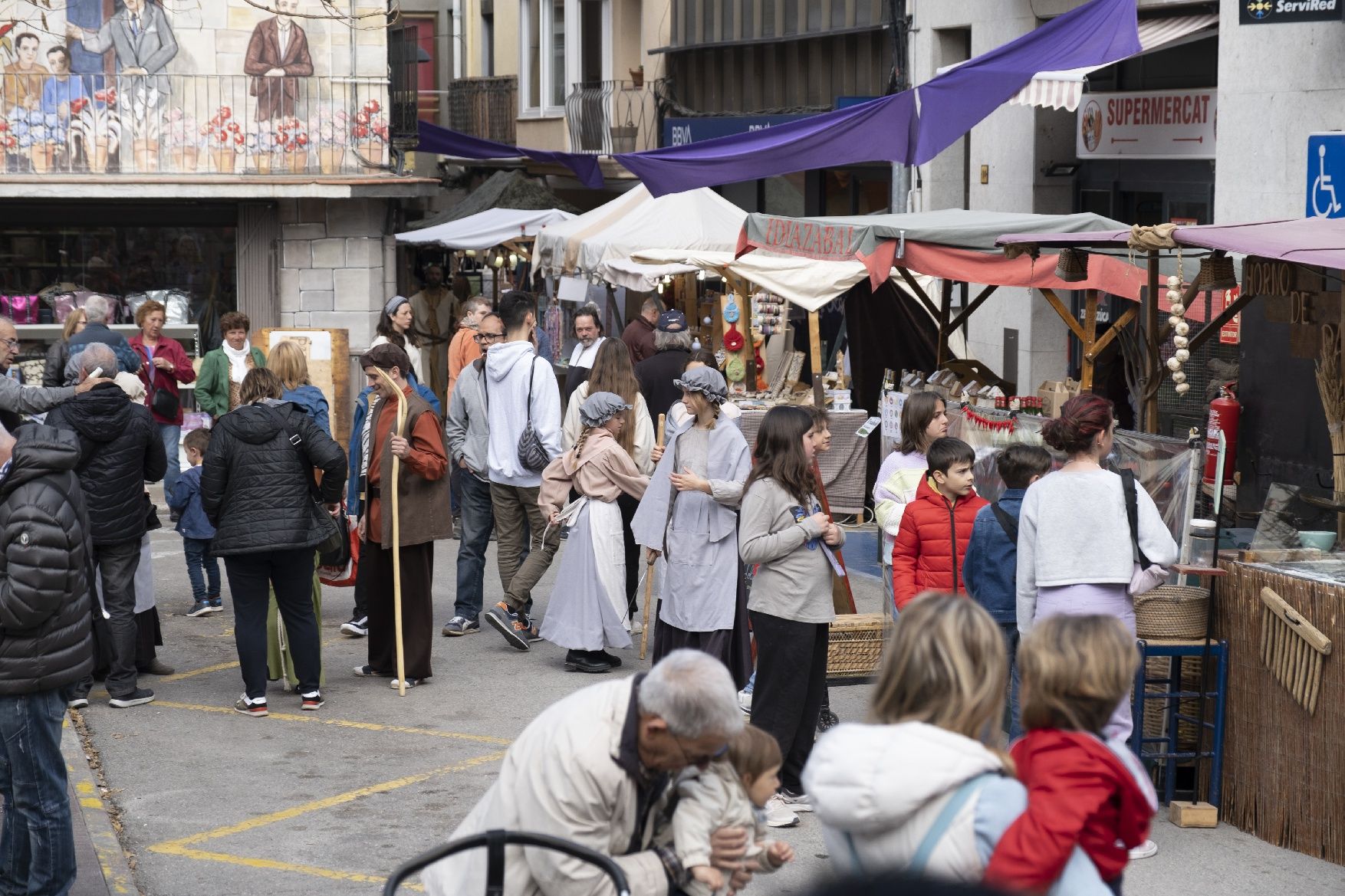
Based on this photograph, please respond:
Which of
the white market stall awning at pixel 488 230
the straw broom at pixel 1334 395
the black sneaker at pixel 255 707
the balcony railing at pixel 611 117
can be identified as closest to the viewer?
the straw broom at pixel 1334 395

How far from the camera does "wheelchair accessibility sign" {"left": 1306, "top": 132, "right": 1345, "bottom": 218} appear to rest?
1018 centimetres

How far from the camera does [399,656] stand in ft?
30.5

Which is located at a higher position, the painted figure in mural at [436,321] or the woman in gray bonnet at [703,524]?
the painted figure in mural at [436,321]

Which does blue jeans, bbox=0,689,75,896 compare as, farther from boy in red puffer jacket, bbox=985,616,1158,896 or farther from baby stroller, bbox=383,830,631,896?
boy in red puffer jacket, bbox=985,616,1158,896

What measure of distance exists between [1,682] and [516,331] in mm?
5342

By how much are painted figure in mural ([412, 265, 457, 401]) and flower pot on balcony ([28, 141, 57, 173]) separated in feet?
14.3

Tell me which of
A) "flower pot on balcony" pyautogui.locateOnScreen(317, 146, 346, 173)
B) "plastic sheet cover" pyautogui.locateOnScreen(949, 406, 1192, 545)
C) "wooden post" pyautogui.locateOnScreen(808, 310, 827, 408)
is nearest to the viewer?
"plastic sheet cover" pyautogui.locateOnScreen(949, 406, 1192, 545)

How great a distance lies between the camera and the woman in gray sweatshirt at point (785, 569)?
273 inches

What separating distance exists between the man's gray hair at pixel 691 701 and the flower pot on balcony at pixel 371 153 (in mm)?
14738

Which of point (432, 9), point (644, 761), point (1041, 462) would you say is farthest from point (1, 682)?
point (432, 9)

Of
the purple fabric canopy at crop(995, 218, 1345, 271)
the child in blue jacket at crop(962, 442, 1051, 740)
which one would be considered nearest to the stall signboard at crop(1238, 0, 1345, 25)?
the purple fabric canopy at crop(995, 218, 1345, 271)

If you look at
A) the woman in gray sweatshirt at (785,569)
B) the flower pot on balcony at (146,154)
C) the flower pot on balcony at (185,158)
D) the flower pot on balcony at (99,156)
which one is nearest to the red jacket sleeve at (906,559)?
the woman in gray sweatshirt at (785,569)

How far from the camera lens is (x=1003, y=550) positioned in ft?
22.6

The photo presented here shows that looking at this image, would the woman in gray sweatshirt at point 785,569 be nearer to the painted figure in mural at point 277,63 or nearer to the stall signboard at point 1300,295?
the stall signboard at point 1300,295
